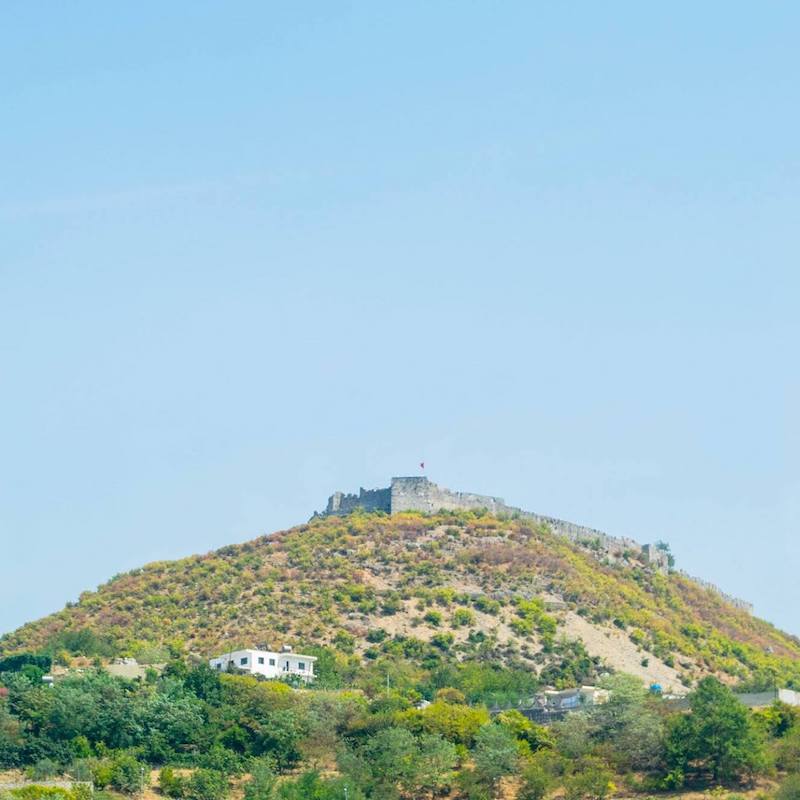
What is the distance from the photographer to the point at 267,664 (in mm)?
101375

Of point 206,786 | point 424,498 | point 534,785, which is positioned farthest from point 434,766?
point 424,498

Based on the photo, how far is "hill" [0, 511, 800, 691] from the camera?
108m

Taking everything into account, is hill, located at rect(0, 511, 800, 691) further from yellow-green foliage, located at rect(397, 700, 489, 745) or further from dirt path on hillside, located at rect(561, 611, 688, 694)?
yellow-green foliage, located at rect(397, 700, 489, 745)

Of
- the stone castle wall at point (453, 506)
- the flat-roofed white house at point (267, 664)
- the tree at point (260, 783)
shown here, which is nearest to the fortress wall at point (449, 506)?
the stone castle wall at point (453, 506)

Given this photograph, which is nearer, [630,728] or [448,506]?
[630,728]

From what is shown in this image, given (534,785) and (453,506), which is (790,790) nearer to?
(534,785)

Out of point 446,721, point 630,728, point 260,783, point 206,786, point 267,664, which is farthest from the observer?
point 267,664

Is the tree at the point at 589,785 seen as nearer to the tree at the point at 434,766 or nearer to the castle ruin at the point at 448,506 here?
the tree at the point at 434,766

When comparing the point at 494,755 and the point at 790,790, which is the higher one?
the point at 494,755

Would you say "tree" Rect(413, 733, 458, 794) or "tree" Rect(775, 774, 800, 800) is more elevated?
"tree" Rect(413, 733, 458, 794)

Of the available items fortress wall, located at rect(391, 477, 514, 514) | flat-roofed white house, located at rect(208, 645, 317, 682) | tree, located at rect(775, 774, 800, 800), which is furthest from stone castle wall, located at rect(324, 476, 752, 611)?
tree, located at rect(775, 774, 800, 800)

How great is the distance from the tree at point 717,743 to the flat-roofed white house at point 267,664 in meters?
21.3

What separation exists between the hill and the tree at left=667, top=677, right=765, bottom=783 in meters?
18.8

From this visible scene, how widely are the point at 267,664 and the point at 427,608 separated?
13389 millimetres
